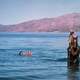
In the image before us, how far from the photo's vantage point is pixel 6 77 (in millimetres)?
13828

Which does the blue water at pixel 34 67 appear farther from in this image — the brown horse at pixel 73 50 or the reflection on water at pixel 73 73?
the brown horse at pixel 73 50

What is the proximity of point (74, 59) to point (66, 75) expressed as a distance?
0.75 metres

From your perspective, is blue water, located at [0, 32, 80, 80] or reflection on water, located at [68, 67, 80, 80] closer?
reflection on water, located at [68, 67, 80, 80]

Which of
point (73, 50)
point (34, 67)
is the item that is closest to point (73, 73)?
point (73, 50)

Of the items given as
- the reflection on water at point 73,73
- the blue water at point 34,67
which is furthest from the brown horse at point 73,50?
the blue water at point 34,67

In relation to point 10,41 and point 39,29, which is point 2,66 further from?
point 10,41

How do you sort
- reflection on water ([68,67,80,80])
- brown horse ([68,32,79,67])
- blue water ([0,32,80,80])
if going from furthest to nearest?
1. brown horse ([68,32,79,67])
2. blue water ([0,32,80,80])
3. reflection on water ([68,67,80,80])

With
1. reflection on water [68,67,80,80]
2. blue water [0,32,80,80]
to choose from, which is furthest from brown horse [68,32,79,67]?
blue water [0,32,80,80]

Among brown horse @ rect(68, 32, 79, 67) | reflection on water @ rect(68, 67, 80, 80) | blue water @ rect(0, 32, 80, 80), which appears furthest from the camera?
brown horse @ rect(68, 32, 79, 67)

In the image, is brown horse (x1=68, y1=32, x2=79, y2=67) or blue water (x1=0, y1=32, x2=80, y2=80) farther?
brown horse (x1=68, y1=32, x2=79, y2=67)

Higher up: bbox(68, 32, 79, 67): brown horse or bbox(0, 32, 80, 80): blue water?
bbox(68, 32, 79, 67): brown horse

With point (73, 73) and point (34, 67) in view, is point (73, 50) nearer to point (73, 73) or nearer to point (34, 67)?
point (73, 73)

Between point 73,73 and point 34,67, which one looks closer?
point 73,73

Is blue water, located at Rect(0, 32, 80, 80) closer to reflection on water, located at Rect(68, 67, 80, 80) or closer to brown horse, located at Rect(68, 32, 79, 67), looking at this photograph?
reflection on water, located at Rect(68, 67, 80, 80)
